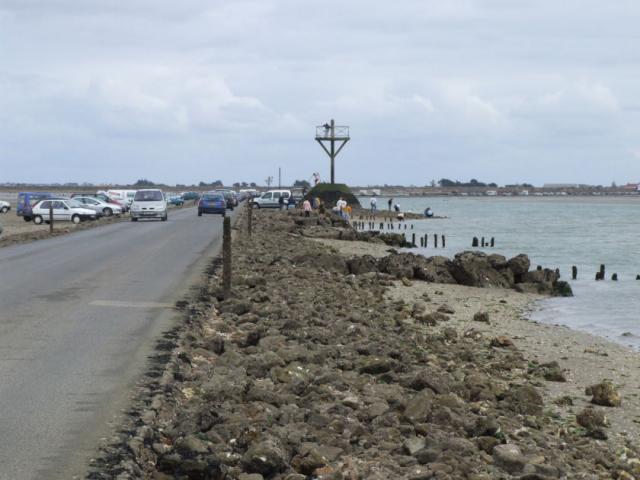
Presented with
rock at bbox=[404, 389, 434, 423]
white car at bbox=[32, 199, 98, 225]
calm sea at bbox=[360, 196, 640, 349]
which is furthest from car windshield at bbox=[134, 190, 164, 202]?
rock at bbox=[404, 389, 434, 423]

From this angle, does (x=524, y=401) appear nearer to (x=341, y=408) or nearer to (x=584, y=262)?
(x=341, y=408)

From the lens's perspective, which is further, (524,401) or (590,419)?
(524,401)

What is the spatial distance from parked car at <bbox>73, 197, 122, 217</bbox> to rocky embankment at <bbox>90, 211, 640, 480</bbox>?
50.2 metres

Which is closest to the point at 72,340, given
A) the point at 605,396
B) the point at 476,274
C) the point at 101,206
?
the point at 605,396

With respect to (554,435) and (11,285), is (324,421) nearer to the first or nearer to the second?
(554,435)

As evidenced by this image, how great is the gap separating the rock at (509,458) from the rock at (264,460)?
2.15m

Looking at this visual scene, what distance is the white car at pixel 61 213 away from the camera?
5881 centimetres

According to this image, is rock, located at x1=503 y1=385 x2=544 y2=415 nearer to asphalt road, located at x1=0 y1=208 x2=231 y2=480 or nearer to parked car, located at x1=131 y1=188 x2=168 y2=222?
asphalt road, located at x1=0 y1=208 x2=231 y2=480

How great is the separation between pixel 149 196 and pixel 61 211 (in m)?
7.66

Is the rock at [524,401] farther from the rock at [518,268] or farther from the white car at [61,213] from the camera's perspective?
the white car at [61,213]

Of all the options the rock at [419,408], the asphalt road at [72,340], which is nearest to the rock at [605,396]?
the rock at [419,408]

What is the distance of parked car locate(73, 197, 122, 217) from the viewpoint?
220ft

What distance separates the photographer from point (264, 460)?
25.2 ft

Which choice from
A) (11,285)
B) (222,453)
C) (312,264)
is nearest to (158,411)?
(222,453)
